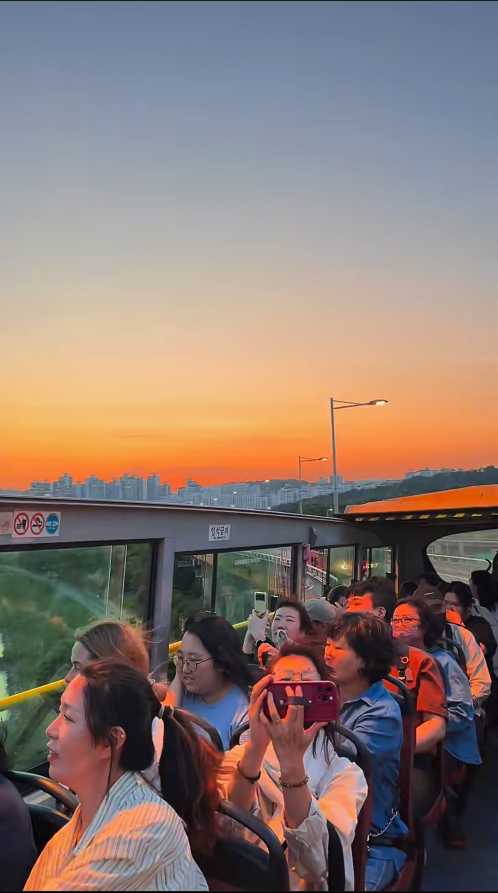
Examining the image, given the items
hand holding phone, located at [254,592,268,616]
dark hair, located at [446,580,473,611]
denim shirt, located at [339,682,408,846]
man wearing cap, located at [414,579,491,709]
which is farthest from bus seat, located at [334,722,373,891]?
hand holding phone, located at [254,592,268,616]

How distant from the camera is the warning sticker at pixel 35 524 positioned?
12.8ft

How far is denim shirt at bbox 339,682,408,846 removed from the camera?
9.15 feet

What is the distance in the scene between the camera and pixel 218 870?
5.05ft

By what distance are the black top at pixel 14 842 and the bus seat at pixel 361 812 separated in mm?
989

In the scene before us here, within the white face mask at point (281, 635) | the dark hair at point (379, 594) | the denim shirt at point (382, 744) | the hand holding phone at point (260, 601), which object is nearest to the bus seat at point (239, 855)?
the denim shirt at point (382, 744)

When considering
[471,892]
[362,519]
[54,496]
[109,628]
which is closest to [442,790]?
Result: [109,628]

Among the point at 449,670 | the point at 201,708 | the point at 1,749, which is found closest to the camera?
the point at 1,749

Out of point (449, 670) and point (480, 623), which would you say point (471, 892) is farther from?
point (480, 623)

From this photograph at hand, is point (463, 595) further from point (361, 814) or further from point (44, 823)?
point (44, 823)

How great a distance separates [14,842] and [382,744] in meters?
1.59

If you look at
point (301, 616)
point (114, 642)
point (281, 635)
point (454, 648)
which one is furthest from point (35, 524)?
point (454, 648)

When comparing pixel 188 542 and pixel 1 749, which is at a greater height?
pixel 188 542

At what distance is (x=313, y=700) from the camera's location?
1808 mm

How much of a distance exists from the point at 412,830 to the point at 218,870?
184 centimetres
